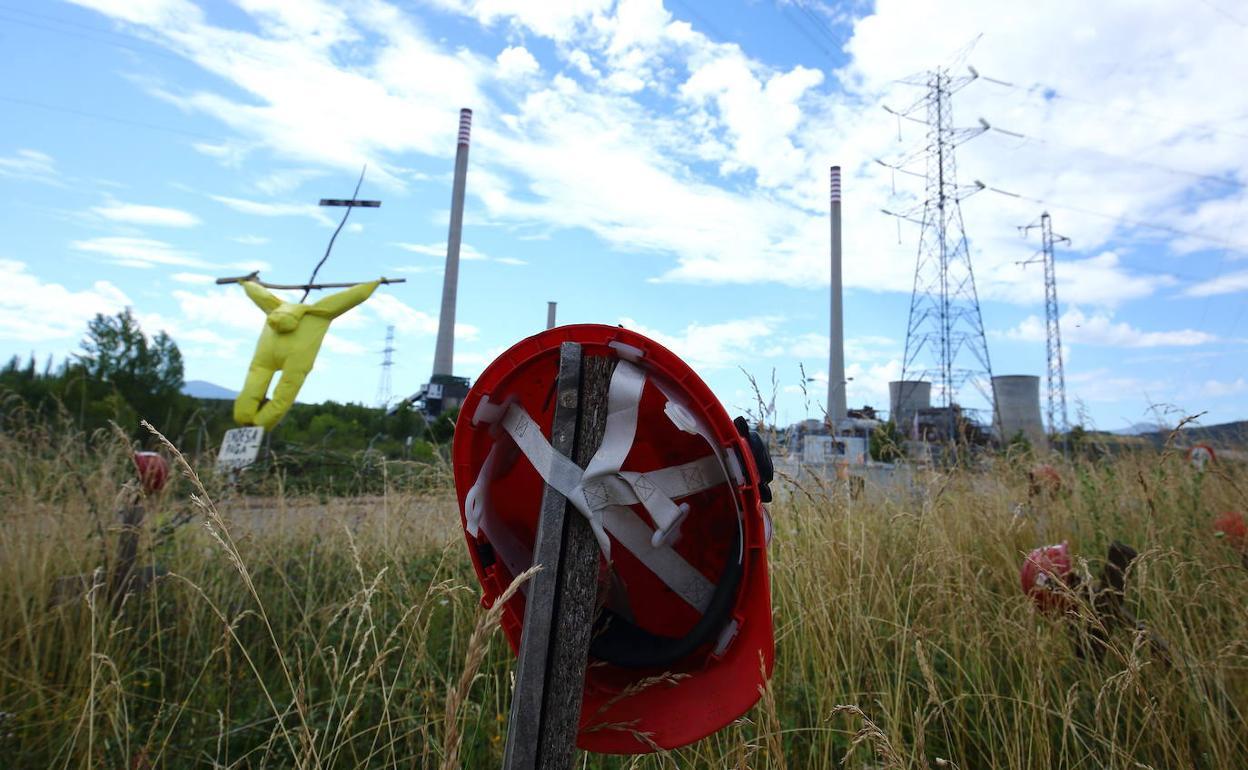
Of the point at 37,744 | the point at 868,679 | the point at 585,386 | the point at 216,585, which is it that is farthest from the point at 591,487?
the point at 216,585

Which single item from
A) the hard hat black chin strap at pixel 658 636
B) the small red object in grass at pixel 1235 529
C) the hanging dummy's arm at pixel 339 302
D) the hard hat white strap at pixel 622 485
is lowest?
the hard hat black chin strap at pixel 658 636

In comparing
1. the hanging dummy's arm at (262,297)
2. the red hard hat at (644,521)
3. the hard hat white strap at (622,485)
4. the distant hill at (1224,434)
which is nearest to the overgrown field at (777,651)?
the red hard hat at (644,521)

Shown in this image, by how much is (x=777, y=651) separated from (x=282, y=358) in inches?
300

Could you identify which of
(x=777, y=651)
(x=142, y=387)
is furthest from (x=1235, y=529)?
(x=142, y=387)

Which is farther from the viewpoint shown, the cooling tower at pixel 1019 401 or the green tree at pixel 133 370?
the cooling tower at pixel 1019 401

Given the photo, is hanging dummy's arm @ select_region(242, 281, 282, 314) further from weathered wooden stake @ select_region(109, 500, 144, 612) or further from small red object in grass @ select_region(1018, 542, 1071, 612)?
small red object in grass @ select_region(1018, 542, 1071, 612)

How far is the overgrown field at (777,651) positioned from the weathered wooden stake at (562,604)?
26cm

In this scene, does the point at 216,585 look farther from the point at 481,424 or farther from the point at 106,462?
the point at 481,424

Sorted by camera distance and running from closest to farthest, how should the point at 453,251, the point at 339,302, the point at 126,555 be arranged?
the point at 126,555, the point at 339,302, the point at 453,251

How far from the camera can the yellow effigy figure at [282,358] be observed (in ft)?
27.9

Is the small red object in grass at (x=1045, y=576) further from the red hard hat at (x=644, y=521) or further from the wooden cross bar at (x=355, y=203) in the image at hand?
the wooden cross bar at (x=355, y=203)

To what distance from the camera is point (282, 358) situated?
859 centimetres

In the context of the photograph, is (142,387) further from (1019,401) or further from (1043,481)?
(1019,401)

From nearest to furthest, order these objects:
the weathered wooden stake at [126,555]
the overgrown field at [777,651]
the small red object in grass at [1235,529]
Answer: the overgrown field at [777,651] < the weathered wooden stake at [126,555] < the small red object in grass at [1235,529]
